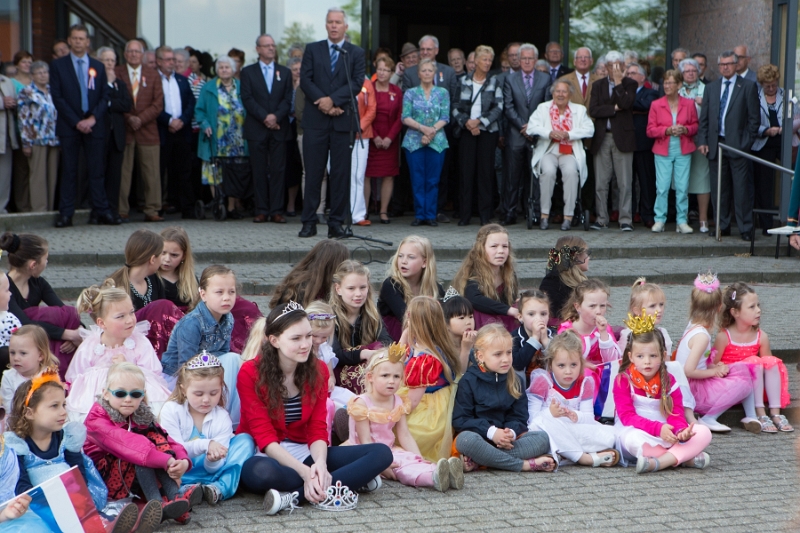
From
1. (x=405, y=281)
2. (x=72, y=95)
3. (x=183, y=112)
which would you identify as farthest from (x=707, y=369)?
(x=183, y=112)

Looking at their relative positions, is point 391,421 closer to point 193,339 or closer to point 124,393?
point 193,339

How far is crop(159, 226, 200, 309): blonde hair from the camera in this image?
6199mm

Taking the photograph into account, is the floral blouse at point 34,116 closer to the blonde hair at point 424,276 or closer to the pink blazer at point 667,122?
the blonde hair at point 424,276

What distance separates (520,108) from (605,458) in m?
7.45

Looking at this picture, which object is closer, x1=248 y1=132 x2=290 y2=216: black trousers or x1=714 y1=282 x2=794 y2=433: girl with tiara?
x1=714 y1=282 x2=794 y2=433: girl with tiara

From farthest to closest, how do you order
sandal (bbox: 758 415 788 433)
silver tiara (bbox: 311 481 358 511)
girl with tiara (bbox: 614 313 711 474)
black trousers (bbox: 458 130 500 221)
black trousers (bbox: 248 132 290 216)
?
black trousers (bbox: 458 130 500 221), black trousers (bbox: 248 132 290 216), sandal (bbox: 758 415 788 433), girl with tiara (bbox: 614 313 711 474), silver tiara (bbox: 311 481 358 511)

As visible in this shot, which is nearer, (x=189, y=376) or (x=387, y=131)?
(x=189, y=376)

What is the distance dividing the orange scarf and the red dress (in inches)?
283

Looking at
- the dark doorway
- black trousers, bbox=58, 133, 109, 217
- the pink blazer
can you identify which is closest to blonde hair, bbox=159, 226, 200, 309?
black trousers, bbox=58, 133, 109, 217

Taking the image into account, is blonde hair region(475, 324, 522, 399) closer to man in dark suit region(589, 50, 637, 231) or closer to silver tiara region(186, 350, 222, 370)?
silver tiara region(186, 350, 222, 370)

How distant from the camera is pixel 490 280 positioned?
6.62 metres

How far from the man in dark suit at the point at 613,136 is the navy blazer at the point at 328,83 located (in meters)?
3.24

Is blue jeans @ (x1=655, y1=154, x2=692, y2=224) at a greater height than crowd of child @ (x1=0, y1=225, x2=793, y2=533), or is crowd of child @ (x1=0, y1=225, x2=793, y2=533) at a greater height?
blue jeans @ (x1=655, y1=154, x2=692, y2=224)

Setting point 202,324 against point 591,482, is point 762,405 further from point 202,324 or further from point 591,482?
point 202,324
